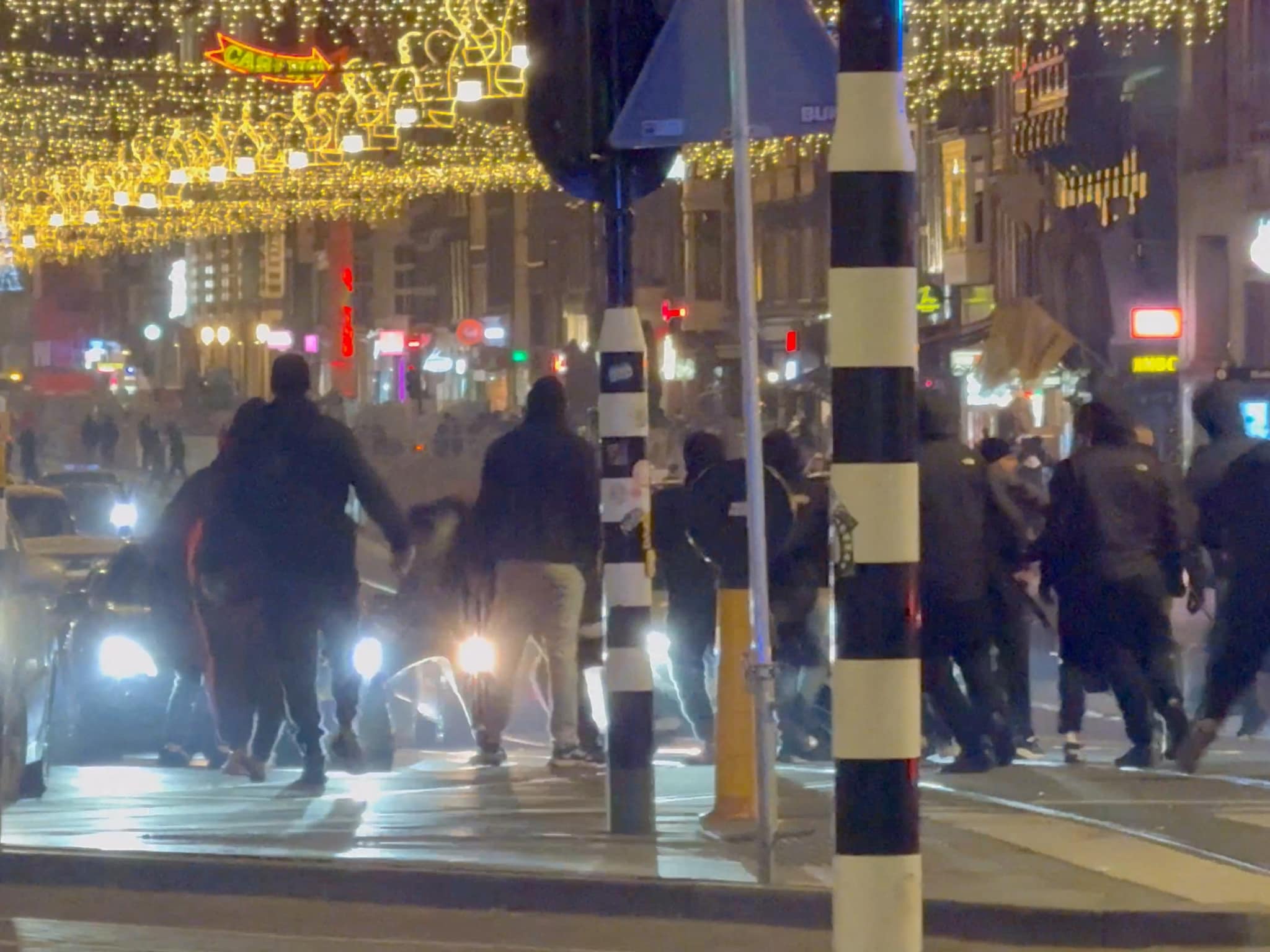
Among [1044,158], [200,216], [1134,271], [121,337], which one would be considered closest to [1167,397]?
[1134,271]

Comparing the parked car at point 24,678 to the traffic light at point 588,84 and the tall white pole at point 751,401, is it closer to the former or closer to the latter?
the traffic light at point 588,84

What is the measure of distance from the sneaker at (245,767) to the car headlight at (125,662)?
2279 mm

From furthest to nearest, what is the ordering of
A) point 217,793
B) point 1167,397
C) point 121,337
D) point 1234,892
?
point 121,337 → point 1167,397 → point 217,793 → point 1234,892

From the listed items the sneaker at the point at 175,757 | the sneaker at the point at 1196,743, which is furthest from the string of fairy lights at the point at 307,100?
the sneaker at the point at 1196,743

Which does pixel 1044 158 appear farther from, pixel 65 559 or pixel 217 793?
pixel 217 793

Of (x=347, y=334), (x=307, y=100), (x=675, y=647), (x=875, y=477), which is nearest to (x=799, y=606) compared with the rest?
(x=675, y=647)

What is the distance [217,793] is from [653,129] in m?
4.06

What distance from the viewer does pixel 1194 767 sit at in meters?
11.1

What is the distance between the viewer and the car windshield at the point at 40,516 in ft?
61.1

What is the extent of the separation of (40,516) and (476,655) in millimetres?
7315

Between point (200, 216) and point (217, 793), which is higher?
point (200, 216)

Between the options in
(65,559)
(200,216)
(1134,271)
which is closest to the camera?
(65,559)

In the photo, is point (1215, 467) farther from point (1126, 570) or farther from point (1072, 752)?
point (1072, 752)

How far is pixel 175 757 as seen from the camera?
510 inches
